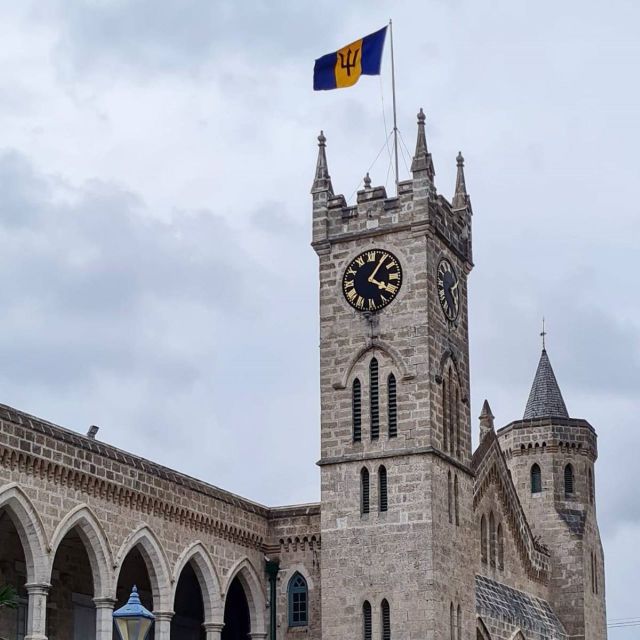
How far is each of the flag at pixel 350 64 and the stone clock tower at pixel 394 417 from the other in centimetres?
229

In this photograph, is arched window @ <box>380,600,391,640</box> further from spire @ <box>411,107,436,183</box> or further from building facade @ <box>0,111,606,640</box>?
spire @ <box>411,107,436,183</box>

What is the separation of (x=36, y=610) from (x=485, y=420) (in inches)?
894

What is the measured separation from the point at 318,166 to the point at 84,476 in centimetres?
1397

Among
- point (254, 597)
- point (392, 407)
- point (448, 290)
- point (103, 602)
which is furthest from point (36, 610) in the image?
point (448, 290)

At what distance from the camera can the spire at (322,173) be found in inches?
1818

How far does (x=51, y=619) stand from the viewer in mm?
40000

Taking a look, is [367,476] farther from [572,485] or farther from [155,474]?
[572,485]

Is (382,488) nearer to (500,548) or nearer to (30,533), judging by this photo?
(500,548)

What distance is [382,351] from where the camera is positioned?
144 ft

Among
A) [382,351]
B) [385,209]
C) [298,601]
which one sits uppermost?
[385,209]

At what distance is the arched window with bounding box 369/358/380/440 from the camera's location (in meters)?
43.4

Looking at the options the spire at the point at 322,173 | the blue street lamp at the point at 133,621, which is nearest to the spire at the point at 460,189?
the spire at the point at 322,173

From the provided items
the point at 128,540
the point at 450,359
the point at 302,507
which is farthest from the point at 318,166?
the point at 128,540

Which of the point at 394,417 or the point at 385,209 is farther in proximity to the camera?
the point at 385,209
